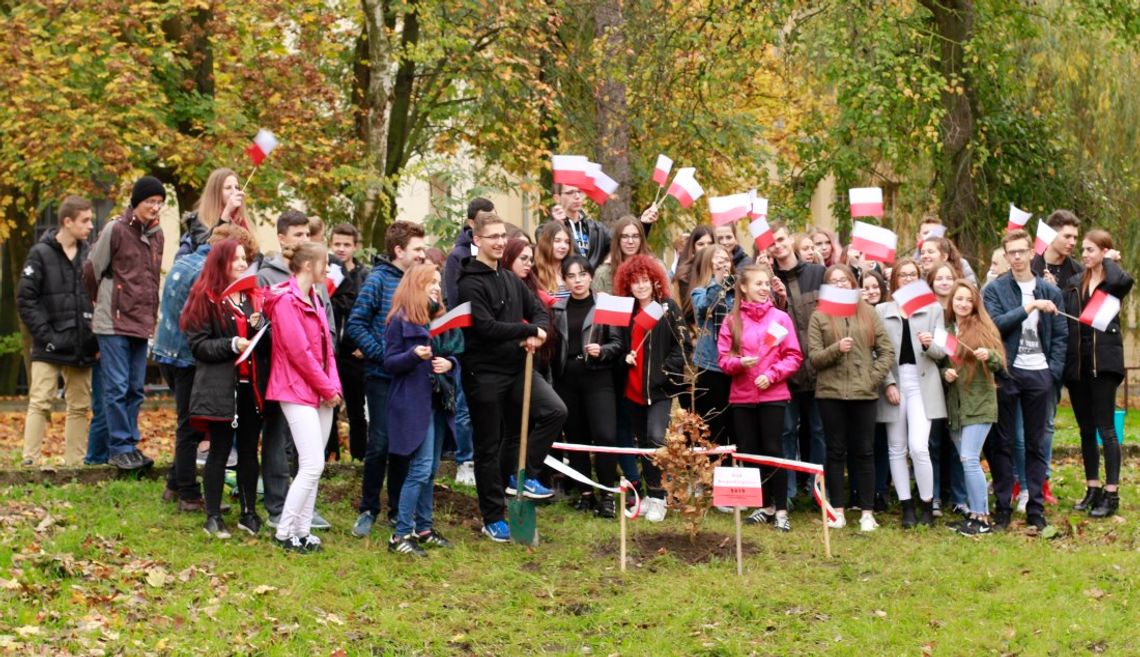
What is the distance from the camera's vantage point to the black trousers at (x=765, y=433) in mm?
10422

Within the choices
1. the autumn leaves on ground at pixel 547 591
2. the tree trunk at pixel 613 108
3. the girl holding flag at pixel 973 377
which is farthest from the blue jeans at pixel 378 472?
the tree trunk at pixel 613 108

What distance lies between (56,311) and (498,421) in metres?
3.66

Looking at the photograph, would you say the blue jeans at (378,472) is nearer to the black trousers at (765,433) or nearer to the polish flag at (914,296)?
the black trousers at (765,433)

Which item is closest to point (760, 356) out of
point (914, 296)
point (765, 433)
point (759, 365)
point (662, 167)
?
point (759, 365)

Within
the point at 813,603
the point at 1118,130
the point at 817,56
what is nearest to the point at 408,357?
the point at 813,603

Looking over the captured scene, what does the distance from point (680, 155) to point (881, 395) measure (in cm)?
1045

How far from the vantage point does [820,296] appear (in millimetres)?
10398

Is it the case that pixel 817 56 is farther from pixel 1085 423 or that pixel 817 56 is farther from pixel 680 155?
pixel 1085 423

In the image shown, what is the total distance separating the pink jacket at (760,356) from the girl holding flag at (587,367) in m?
0.84

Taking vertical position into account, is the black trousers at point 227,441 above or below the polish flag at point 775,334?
below

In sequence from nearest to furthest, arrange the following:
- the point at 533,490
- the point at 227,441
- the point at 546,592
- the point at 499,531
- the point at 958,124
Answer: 1. the point at 546,592
2. the point at 227,441
3. the point at 499,531
4. the point at 533,490
5. the point at 958,124

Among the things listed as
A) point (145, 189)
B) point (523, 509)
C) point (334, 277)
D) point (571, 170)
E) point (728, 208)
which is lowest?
point (523, 509)

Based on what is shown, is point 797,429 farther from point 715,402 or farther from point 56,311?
point 56,311

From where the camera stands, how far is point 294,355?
29.2 ft
